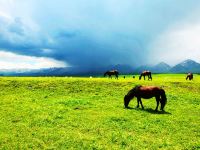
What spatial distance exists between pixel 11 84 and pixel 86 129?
2681 cm

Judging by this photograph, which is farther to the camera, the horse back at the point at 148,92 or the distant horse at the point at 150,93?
the horse back at the point at 148,92

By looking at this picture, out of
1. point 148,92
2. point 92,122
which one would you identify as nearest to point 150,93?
point 148,92

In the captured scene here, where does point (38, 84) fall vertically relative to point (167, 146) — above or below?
above

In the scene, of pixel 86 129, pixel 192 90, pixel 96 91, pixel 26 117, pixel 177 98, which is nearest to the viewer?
pixel 86 129

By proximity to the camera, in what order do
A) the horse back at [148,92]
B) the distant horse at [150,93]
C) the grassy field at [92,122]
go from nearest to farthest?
the grassy field at [92,122], the distant horse at [150,93], the horse back at [148,92]

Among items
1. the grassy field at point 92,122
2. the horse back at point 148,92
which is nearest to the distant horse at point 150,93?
the horse back at point 148,92

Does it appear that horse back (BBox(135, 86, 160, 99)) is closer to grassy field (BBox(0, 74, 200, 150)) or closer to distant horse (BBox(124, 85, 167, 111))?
distant horse (BBox(124, 85, 167, 111))

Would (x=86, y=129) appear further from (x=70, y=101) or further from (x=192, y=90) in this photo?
(x=192, y=90)

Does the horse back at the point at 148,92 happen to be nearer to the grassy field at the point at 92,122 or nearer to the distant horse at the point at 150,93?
the distant horse at the point at 150,93

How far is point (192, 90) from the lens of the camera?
50875 millimetres

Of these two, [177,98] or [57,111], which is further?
[177,98]

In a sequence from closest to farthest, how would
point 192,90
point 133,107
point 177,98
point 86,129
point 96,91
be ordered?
point 86,129 < point 133,107 < point 177,98 < point 96,91 < point 192,90

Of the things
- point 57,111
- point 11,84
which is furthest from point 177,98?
point 11,84

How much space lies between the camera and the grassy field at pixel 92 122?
853 inches
